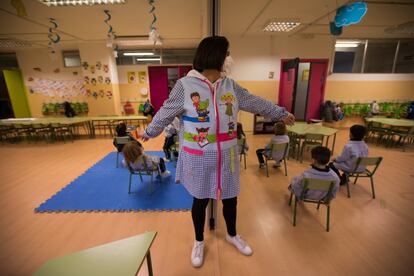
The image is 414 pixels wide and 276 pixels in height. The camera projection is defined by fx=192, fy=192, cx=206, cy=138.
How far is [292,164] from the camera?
3.70m

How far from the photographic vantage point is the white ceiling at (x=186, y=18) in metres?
3.73

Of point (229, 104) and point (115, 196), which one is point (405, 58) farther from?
point (115, 196)

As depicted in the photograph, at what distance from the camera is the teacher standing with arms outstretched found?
Result: 1203 millimetres

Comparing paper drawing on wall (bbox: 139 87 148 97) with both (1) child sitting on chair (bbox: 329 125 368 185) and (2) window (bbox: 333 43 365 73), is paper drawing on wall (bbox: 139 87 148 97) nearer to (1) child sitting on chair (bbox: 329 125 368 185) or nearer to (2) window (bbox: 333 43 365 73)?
(2) window (bbox: 333 43 365 73)

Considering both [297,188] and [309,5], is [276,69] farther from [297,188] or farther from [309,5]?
[297,188]

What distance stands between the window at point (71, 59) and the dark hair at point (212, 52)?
808 centimetres

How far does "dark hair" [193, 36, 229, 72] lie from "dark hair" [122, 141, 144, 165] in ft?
5.27

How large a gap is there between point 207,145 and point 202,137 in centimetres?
6

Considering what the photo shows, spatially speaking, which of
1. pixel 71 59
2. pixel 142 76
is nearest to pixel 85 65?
pixel 71 59

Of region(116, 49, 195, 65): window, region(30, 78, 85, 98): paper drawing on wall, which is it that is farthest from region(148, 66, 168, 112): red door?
region(30, 78, 85, 98): paper drawing on wall

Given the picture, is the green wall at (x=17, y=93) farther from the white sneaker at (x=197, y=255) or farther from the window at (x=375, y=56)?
the window at (x=375, y=56)

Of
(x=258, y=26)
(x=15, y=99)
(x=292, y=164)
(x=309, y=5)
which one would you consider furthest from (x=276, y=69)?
(x=15, y=99)

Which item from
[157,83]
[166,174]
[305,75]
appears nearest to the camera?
[166,174]

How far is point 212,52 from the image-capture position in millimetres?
1203
